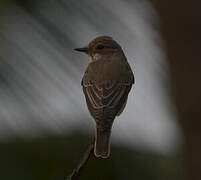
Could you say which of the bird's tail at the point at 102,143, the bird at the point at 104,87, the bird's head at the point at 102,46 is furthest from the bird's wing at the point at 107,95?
the bird's head at the point at 102,46

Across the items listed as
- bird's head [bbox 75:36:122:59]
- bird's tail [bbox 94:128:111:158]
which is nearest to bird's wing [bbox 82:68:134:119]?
bird's tail [bbox 94:128:111:158]

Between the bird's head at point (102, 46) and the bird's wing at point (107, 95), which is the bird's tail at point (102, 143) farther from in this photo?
the bird's head at point (102, 46)

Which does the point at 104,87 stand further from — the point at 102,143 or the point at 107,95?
the point at 102,143

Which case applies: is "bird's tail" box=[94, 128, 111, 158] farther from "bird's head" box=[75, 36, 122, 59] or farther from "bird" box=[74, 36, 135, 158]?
"bird's head" box=[75, 36, 122, 59]

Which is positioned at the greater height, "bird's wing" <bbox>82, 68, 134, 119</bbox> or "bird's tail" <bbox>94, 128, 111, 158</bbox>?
"bird's wing" <bbox>82, 68, 134, 119</bbox>

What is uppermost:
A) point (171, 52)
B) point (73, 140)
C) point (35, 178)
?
point (171, 52)

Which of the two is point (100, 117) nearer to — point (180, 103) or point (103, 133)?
point (103, 133)

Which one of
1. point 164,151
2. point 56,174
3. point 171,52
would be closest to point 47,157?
point 56,174
